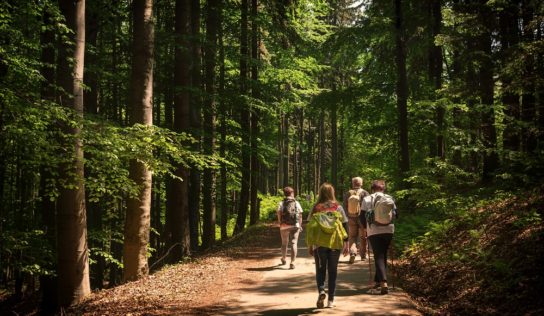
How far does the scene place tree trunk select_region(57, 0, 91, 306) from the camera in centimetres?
932

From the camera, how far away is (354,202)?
39.0 feet

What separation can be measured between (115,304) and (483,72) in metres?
12.9

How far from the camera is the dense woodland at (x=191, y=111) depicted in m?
9.11

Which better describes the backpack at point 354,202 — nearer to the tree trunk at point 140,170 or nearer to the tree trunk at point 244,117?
the tree trunk at point 140,170

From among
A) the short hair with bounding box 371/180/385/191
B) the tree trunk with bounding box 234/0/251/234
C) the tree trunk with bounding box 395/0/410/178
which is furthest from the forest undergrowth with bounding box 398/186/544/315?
the tree trunk with bounding box 234/0/251/234

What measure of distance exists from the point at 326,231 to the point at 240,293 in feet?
8.65

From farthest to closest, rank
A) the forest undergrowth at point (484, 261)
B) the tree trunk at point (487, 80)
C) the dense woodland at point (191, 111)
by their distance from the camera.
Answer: the tree trunk at point (487, 80), the dense woodland at point (191, 111), the forest undergrowth at point (484, 261)

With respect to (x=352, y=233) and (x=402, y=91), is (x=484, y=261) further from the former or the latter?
(x=402, y=91)

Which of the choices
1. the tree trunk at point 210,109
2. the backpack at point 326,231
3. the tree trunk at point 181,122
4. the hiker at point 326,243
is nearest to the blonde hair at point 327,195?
the hiker at point 326,243

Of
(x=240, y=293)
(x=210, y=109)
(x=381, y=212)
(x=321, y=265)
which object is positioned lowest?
(x=240, y=293)

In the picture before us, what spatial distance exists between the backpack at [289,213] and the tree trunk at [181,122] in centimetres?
366

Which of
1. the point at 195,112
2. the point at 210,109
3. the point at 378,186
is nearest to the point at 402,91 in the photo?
the point at 210,109

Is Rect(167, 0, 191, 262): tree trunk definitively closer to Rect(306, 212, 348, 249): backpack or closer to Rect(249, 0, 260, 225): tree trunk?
→ Rect(249, 0, 260, 225): tree trunk

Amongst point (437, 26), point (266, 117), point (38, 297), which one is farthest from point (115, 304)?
point (266, 117)
